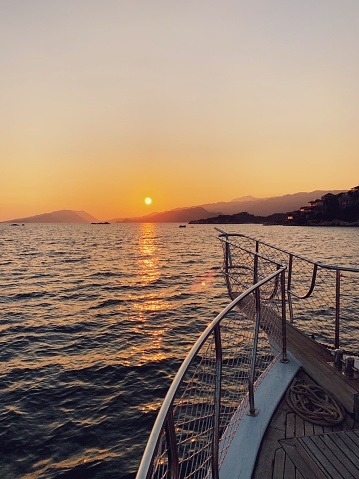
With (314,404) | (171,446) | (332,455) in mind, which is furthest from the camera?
(314,404)

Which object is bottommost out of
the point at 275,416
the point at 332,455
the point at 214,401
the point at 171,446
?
the point at 275,416

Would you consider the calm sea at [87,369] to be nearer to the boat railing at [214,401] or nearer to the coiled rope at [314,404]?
the boat railing at [214,401]

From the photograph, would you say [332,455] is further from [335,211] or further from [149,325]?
[335,211]

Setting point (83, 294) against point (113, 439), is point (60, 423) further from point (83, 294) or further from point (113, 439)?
point (83, 294)

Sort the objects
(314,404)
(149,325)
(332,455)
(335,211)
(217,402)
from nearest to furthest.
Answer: (217,402) → (332,455) → (314,404) → (149,325) → (335,211)

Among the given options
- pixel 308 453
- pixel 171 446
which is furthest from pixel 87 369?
pixel 171 446

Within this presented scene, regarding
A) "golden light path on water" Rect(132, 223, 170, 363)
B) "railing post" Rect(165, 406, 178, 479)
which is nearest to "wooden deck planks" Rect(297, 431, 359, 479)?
"railing post" Rect(165, 406, 178, 479)

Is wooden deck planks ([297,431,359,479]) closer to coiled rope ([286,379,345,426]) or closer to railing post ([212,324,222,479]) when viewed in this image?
coiled rope ([286,379,345,426])

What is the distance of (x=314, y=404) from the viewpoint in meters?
3.60

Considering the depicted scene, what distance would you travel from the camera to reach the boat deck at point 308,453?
2568 mm

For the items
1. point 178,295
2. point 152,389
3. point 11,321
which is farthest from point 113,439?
point 178,295

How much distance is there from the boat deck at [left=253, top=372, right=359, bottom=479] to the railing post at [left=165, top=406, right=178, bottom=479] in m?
1.49

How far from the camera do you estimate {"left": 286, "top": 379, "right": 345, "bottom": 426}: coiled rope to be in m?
3.35

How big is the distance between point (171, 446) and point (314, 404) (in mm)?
2681
